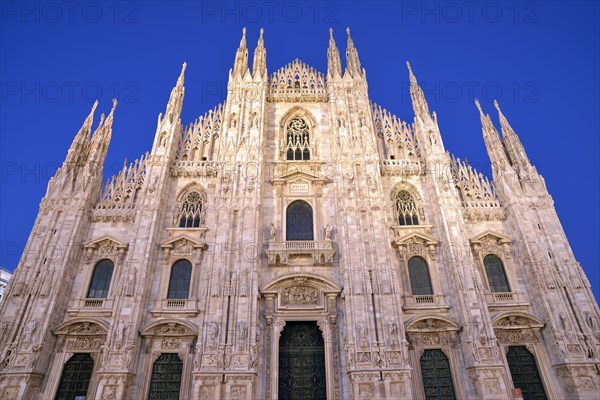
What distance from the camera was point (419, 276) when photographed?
18719 millimetres

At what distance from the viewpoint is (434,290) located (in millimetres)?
18109

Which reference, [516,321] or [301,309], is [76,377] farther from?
[516,321]

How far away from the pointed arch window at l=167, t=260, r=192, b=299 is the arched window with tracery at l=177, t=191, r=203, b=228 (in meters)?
2.29

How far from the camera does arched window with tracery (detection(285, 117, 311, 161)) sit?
74.7ft

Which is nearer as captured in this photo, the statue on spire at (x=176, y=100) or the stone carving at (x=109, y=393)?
the stone carving at (x=109, y=393)

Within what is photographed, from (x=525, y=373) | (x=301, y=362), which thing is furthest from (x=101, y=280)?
(x=525, y=373)

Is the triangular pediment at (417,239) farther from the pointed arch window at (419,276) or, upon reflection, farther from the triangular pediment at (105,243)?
the triangular pediment at (105,243)

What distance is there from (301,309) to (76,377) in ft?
33.7

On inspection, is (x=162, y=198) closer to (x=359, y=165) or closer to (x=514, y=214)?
(x=359, y=165)

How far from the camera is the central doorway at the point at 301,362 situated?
16.2 m

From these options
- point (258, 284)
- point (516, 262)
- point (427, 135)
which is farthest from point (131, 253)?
point (516, 262)

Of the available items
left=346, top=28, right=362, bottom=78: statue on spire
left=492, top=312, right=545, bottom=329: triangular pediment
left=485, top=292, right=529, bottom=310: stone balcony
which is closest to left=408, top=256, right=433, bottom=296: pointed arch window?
left=485, top=292, right=529, bottom=310: stone balcony

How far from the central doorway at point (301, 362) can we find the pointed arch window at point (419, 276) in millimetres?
5384

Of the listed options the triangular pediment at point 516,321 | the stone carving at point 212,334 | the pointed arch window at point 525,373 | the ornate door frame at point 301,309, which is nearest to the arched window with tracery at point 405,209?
the ornate door frame at point 301,309
